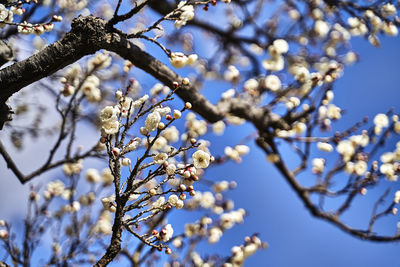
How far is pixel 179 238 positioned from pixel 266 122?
2190mm

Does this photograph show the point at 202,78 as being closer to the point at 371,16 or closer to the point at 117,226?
the point at 371,16

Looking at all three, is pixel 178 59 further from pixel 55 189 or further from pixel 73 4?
pixel 55 189

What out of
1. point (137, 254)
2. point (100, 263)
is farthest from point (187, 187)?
point (137, 254)

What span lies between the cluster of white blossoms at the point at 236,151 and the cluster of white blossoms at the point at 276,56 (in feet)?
4.90

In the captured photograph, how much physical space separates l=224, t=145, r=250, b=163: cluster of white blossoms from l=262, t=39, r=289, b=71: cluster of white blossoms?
4.90 ft

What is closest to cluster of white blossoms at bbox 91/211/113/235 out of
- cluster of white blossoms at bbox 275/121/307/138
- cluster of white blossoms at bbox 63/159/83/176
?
cluster of white blossoms at bbox 63/159/83/176

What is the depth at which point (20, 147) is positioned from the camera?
4.18 metres

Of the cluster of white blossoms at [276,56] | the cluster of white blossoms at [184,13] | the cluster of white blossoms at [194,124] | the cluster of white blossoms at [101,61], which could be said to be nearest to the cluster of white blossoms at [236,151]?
the cluster of white blossoms at [194,124]

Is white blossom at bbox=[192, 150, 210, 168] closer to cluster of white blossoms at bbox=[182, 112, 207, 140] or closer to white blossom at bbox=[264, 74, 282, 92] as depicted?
white blossom at bbox=[264, 74, 282, 92]

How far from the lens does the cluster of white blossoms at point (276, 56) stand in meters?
4.43

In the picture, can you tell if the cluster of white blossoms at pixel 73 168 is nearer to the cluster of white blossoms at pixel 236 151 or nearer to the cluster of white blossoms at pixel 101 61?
the cluster of white blossoms at pixel 101 61

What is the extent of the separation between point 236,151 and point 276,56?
5.25 ft

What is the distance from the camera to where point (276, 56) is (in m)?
4.58

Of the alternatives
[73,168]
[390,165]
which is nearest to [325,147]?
[390,165]
